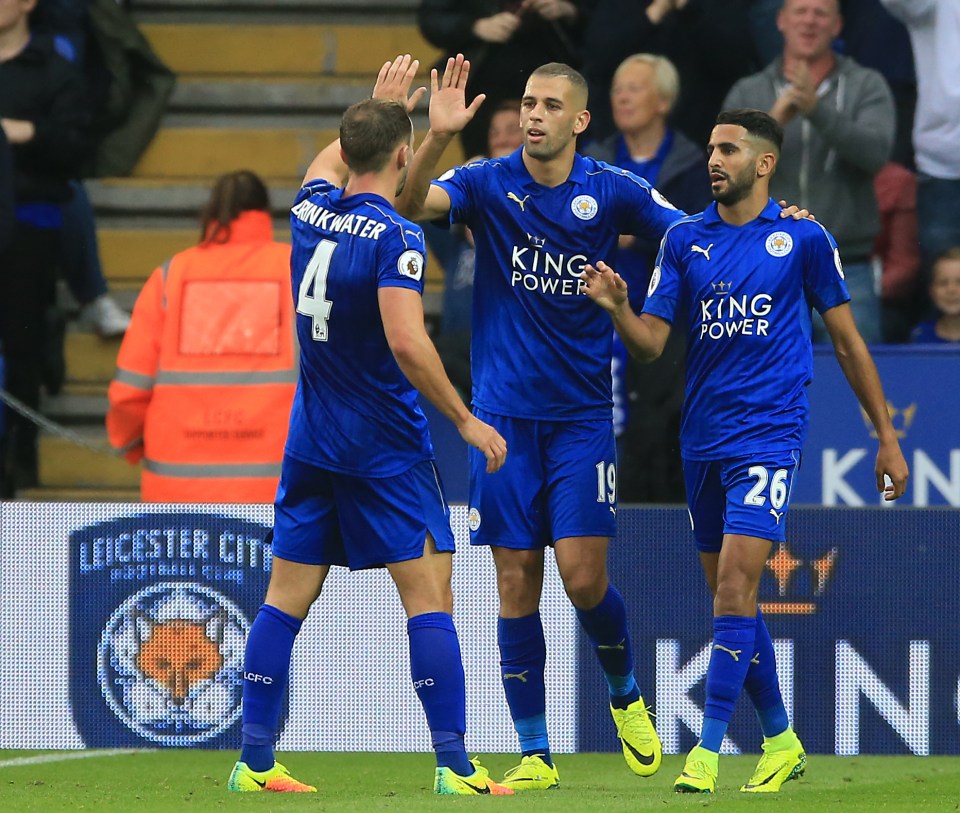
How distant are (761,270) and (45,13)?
5.67 metres

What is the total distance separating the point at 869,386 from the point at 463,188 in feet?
5.07

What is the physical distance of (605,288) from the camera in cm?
632

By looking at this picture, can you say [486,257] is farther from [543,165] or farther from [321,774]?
[321,774]

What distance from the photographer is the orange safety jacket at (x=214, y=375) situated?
8727 millimetres

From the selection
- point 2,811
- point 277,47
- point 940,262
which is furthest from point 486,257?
point 277,47

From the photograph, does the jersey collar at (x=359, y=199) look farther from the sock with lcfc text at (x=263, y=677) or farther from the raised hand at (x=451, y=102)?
the sock with lcfc text at (x=263, y=677)

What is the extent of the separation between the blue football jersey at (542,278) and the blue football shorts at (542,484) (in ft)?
0.20

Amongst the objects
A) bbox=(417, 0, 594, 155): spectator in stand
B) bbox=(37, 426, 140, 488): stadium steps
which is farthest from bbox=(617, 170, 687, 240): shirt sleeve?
bbox=(37, 426, 140, 488): stadium steps

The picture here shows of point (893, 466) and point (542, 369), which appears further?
point (542, 369)

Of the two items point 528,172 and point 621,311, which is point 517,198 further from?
point 621,311

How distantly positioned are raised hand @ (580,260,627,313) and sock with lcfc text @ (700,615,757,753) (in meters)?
1.10

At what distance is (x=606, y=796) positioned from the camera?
611cm

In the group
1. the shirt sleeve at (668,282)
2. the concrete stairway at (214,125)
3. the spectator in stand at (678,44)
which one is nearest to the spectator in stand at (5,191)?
the concrete stairway at (214,125)

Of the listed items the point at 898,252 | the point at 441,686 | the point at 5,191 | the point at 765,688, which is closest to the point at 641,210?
the point at 765,688
